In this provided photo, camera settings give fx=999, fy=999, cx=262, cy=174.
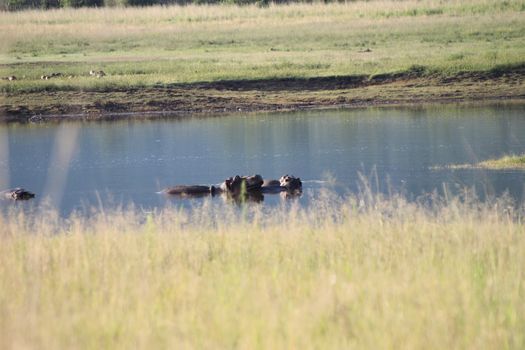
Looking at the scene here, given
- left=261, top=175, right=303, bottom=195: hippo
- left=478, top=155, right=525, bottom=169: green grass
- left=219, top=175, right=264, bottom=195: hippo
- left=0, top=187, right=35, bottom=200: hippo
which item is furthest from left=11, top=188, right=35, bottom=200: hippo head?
left=478, top=155, right=525, bottom=169: green grass

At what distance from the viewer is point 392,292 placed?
247 inches

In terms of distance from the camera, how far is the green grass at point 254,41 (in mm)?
30984

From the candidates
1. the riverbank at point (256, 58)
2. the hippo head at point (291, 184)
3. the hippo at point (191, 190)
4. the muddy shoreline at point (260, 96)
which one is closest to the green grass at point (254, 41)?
the riverbank at point (256, 58)

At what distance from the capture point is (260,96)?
28875mm

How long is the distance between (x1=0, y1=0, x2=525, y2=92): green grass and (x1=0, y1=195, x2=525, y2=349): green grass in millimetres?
21803

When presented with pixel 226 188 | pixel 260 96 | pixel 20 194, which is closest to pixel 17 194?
pixel 20 194

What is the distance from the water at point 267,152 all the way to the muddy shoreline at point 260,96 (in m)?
1.51

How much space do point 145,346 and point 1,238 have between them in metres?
3.51

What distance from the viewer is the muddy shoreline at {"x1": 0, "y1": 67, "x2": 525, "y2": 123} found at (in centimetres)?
2777

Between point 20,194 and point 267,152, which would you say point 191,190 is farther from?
point 267,152

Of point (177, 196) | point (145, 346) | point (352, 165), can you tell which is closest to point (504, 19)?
point (352, 165)

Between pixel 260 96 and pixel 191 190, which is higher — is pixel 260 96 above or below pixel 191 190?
above

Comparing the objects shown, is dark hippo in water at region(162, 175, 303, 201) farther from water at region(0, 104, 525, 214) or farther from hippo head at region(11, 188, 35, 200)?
hippo head at region(11, 188, 35, 200)

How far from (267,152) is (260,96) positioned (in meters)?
9.43
